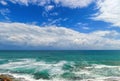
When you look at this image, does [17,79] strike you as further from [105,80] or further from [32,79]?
[105,80]

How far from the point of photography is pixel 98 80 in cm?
3155

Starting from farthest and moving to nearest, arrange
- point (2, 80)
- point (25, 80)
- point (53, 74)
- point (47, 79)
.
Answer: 1. point (53, 74)
2. point (47, 79)
3. point (25, 80)
4. point (2, 80)

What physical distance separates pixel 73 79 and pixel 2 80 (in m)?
10.9

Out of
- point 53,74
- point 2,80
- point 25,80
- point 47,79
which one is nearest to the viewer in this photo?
point 2,80

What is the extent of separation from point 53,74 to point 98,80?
8.49 metres

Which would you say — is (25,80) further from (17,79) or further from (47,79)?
(47,79)

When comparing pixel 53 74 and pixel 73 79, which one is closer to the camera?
pixel 73 79

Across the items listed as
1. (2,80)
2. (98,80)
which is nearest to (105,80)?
(98,80)

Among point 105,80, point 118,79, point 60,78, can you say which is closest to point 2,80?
point 60,78

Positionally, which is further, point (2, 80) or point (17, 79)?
point (17, 79)

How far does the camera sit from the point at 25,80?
30.7 metres

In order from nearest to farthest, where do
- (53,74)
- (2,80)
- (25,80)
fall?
1. (2,80)
2. (25,80)
3. (53,74)

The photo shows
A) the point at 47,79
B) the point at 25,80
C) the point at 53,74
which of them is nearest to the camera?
the point at 25,80

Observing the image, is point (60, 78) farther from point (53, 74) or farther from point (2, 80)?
point (2, 80)
